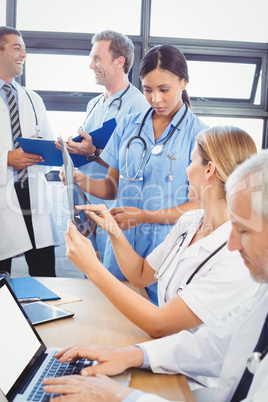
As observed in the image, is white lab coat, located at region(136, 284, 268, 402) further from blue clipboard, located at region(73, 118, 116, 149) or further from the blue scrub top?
blue clipboard, located at region(73, 118, 116, 149)

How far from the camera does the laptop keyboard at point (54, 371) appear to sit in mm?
738

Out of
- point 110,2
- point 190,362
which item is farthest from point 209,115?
point 190,362

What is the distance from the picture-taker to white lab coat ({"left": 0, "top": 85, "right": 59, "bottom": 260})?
82.7 inches

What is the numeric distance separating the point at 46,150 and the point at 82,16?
1467mm

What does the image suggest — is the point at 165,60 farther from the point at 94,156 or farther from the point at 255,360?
the point at 255,360

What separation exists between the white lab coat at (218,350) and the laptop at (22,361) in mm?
96

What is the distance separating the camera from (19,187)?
84.9 inches

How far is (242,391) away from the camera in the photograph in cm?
82

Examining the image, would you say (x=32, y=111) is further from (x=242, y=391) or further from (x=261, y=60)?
(x=242, y=391)

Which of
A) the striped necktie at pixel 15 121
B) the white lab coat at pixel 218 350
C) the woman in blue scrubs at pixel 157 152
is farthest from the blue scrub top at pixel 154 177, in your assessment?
the white lab coat at pixel 218 350

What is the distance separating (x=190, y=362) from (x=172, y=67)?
1.17 m

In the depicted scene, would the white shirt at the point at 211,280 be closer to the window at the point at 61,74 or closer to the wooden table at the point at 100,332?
the wooden table at the point at 100,332

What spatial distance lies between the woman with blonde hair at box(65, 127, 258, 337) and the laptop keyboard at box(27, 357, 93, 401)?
0.23 meters

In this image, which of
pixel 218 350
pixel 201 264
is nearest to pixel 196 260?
pixel 201 264
